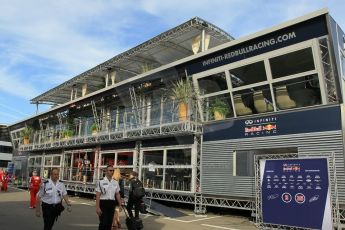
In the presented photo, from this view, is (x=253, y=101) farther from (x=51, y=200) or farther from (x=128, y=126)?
(x=51, y=200)

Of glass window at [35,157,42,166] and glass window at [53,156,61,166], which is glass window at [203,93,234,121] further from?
glass window at [35,157,42,166]

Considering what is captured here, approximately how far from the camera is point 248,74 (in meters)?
14.3

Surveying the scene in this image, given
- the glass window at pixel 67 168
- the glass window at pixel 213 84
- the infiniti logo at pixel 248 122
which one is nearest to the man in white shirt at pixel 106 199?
the infiniti logo at pixel 248 122

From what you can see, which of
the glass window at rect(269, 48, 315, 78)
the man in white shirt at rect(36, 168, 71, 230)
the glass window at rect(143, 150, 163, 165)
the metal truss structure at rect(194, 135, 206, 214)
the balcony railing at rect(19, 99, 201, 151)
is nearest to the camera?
the man in white shirt at rect(36, 168, 71, 230)

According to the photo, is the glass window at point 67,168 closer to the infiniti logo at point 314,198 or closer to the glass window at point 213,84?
the glass window at point 213,84

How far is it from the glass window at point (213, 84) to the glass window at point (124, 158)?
5.39 meters

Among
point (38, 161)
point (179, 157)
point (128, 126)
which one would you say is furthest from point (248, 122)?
point (38, 161)

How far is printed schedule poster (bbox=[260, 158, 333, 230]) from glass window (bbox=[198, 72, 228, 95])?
16.2 ft

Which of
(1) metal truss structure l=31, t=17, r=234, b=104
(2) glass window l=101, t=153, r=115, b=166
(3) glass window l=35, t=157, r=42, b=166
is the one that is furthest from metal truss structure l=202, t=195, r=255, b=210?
(3) glass window l=35, t=157, r=42, b=166

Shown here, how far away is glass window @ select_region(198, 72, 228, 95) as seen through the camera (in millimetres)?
15250

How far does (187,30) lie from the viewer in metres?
17.2

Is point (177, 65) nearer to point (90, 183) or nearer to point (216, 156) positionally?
point (216, 156)

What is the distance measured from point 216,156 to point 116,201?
6953mm

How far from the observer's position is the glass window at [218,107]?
15117 millimetres
